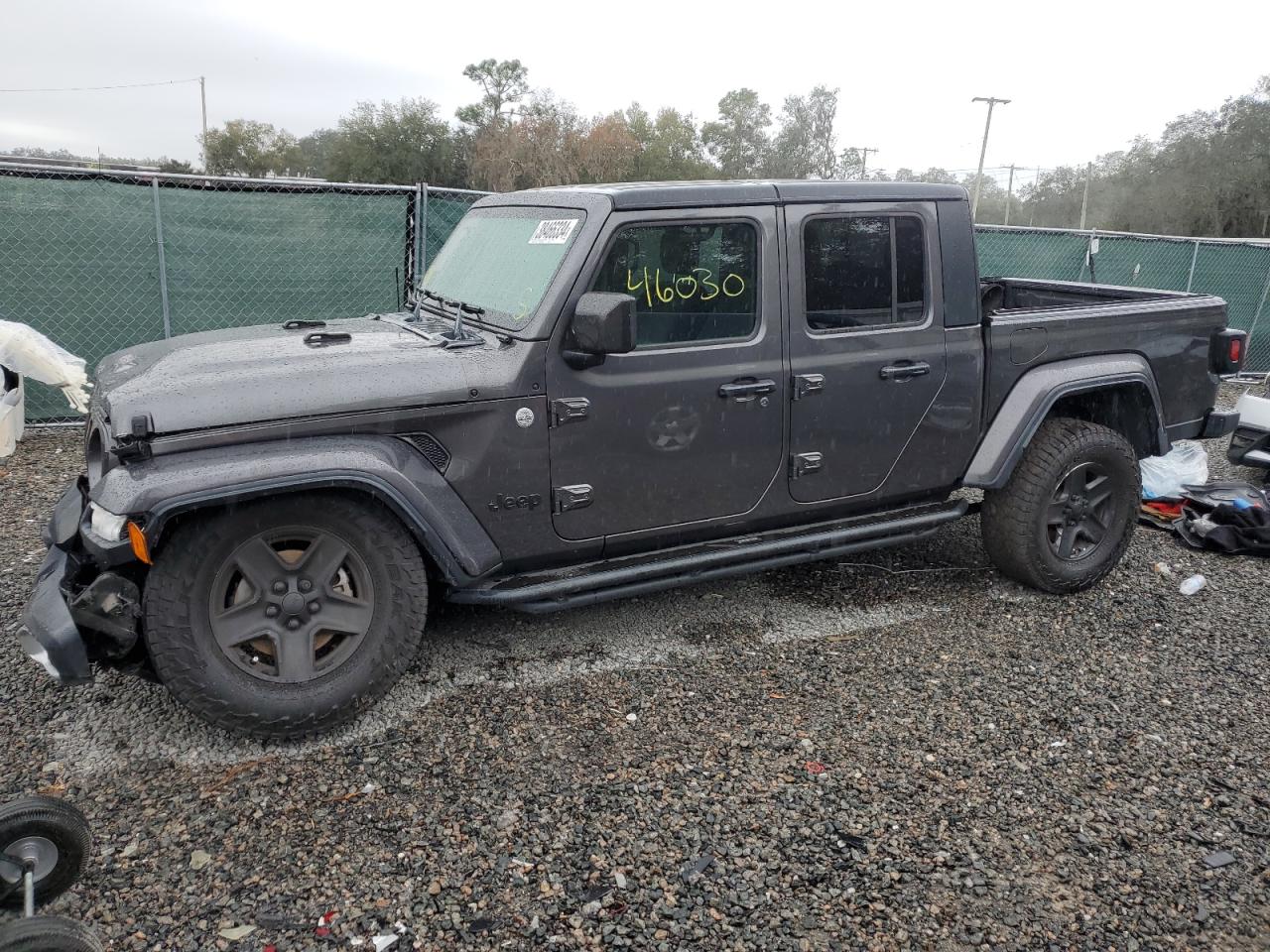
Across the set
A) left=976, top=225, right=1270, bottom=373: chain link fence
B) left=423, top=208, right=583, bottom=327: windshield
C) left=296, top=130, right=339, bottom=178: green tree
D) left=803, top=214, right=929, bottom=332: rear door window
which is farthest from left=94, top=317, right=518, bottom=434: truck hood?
left=296, top=130, right=339, bottom=178: green tree

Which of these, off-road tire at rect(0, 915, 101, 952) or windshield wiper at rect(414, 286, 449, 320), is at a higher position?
windshield wiper at rect(414, 286, 449, 320)

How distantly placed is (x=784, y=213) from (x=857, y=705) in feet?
6.58

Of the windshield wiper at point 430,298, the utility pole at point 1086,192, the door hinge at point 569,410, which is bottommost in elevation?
the door hinge at point 569,410

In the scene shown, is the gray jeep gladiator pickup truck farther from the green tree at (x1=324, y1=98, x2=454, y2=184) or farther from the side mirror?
the green tree at (x1=324, y1=98, x2=454, y2=184)

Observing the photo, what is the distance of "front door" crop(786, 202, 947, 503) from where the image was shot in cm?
380

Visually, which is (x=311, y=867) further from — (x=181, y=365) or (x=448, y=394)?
(x=181, y=365)

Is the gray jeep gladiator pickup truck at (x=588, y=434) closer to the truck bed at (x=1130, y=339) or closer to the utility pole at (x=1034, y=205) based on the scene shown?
the truck bed at (x=1130, y=339)

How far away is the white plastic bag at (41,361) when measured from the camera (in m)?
6.57

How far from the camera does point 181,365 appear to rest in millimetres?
3209

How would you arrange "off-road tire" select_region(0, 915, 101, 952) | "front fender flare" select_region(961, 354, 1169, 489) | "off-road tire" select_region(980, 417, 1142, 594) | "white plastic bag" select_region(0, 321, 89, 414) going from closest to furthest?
"off-road tire" select_region(0, 915, 101, 952) → "front fender flare" select_region(961, 354, 1169, 489) → "off-road tire" select_region(980, 417, 1142, 594) → "white plastic bag" select_region(0, 321, 89, 414)

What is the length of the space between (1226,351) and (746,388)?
287 centimetres

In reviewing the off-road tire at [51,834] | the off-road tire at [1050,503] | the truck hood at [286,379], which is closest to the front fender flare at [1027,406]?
the off-road tire at [1050,503]

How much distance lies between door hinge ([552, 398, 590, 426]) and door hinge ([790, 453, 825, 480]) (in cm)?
99

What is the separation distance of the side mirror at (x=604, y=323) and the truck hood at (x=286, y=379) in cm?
30
